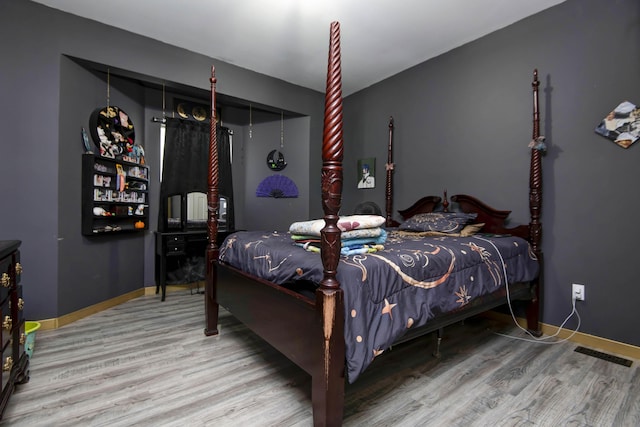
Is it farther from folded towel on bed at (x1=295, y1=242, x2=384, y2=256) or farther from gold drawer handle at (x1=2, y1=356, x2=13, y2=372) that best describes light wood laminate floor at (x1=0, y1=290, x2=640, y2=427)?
folded towel on bed at (x1=295, y1=242, x2=384, y2=256)

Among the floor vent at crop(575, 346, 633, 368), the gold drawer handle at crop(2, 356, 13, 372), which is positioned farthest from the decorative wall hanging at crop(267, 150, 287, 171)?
the floor vent at crop(575, 346, 633, 368)

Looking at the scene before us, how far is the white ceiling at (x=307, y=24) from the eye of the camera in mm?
2504

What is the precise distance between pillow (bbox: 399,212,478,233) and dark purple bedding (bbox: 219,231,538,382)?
0.41 m

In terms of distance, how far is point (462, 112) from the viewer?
3.12 meters

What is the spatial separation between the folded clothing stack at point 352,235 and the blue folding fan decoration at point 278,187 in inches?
99.0

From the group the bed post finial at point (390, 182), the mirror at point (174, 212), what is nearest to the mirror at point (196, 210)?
the mirror at point (174, 212)

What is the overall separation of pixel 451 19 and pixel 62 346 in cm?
413

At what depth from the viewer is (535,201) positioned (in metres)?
2.46

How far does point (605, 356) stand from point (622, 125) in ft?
5.38

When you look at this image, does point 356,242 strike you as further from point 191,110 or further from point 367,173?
point 191,110

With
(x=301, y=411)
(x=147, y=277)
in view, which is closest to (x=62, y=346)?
(x=147, y=277)

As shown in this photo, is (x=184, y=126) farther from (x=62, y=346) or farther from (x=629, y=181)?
(x=629, y=181)

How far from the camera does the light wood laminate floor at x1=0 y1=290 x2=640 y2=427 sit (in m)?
1.48

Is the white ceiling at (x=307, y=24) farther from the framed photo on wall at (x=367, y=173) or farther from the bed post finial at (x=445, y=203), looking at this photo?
the bed post finial at (x=445, y=203)
